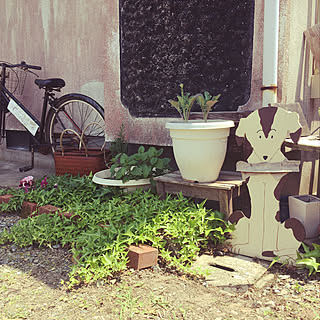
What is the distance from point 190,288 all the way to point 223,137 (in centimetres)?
105

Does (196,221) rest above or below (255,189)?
below

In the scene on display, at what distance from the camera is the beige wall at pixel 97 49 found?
2852mm

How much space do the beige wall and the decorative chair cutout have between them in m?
0.59

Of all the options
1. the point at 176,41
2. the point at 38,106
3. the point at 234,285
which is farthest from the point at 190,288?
the point at 38,106

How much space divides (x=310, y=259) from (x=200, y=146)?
3.13ft

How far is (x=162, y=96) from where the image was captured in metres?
3.47

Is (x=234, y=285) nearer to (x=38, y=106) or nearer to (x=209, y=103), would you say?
(x=209, y=103)

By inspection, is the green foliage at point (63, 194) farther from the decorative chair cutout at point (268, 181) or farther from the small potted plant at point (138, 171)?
the decorative chair cutout at point (268, 181)

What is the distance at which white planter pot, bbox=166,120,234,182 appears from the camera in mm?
2471

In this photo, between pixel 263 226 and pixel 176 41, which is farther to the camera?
pixel 176 41

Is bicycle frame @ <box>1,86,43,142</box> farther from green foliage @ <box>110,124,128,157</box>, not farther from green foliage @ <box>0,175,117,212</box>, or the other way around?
green foliage @ <box>110,124,128,157</box>

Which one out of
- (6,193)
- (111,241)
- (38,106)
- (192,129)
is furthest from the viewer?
(38,106)

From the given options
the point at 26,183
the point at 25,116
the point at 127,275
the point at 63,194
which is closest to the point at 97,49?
the point at 25,116

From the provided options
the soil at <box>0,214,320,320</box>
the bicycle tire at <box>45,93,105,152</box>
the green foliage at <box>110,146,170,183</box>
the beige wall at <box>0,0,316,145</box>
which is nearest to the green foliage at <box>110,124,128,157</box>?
the beige wall at <box>0,0,316,145</box>
